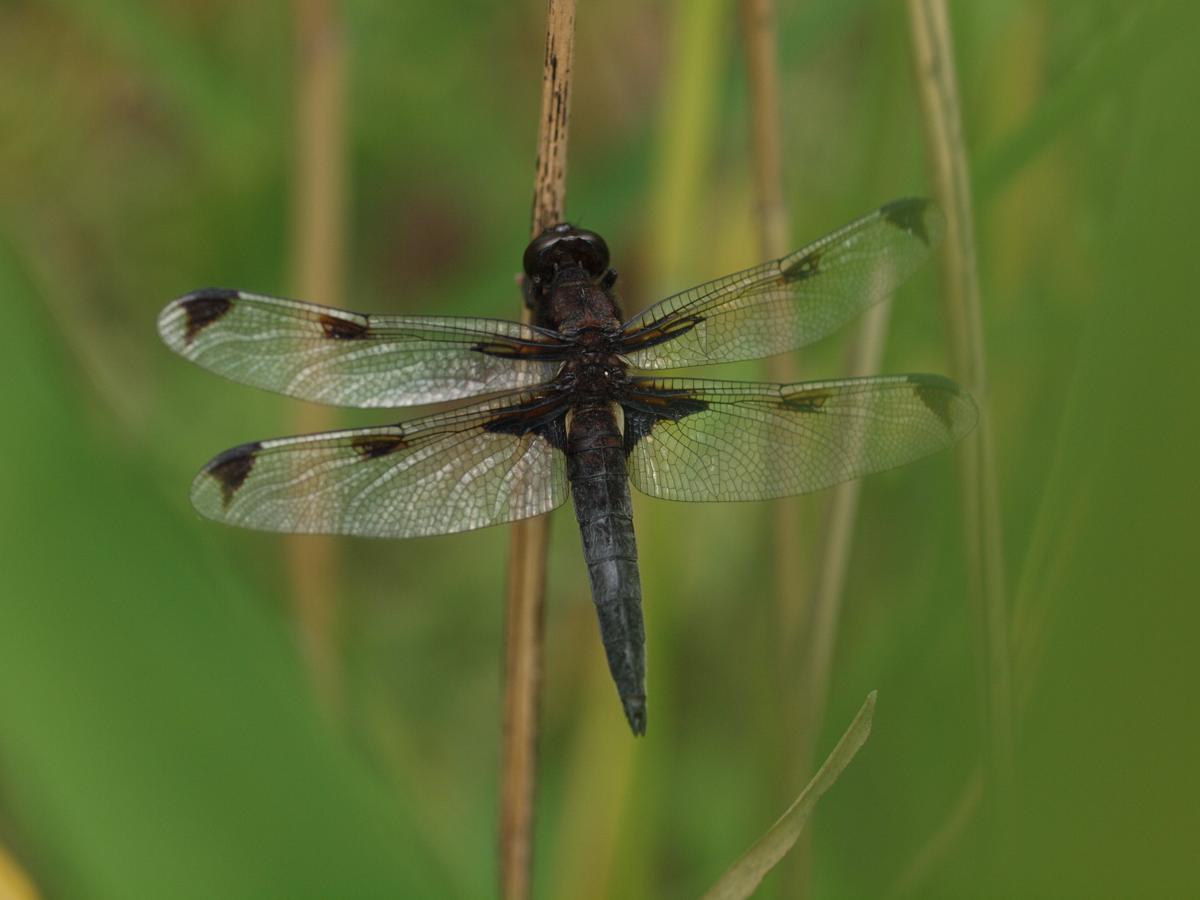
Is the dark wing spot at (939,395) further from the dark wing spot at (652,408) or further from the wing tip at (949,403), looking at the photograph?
the dark wing spot at (652,408)

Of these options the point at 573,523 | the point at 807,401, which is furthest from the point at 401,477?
the point at 573,523

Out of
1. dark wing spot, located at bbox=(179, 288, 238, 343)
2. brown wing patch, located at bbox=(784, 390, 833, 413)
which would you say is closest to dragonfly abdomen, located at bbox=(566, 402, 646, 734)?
brown wing patch, located at bbox=(784, 390, 833, 413)

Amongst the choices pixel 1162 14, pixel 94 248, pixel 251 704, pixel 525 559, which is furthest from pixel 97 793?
pixel 94 248

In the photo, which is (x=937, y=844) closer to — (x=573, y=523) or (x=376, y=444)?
(x=376, y=444)

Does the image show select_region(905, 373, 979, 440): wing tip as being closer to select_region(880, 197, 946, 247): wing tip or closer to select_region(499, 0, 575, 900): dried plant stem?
select_region(880, 197, 946, 247): wing tip

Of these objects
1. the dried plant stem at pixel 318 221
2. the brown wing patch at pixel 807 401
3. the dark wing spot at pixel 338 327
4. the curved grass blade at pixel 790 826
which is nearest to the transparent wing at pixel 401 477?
the dark wing spot at pixel 338 327

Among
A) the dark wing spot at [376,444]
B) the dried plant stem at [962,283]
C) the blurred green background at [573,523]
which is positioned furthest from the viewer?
the dark wing spot at [376,444]
